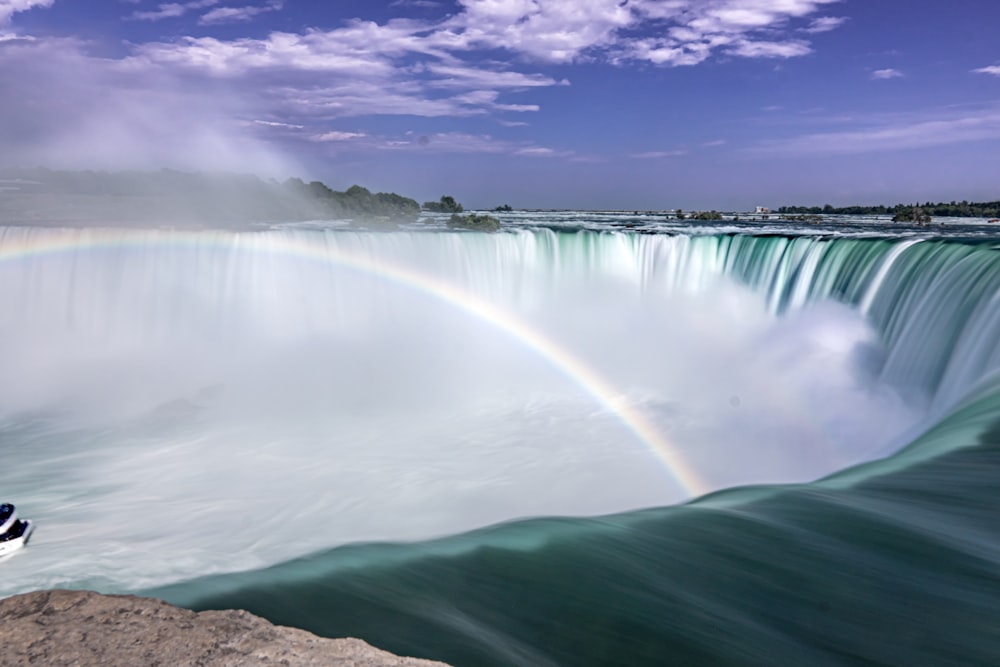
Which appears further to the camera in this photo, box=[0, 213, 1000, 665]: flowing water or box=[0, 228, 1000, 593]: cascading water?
box=[0, 228, 1000, 593]: cascading water

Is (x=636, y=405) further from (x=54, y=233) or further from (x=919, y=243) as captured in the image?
(x=54, y=233)

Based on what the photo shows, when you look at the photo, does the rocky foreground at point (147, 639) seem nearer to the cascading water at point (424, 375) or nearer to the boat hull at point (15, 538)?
the cascading water at point (424, 375)

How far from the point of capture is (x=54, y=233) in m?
19.0

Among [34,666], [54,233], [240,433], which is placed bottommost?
[240,433]

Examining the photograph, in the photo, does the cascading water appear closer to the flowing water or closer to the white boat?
the flowing water

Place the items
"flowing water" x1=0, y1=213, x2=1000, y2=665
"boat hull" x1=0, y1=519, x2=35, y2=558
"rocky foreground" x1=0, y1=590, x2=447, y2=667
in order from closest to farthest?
"rocky foreground" x1=0, y1=590, x2=447, y2=667 < "flowing water" x1=0, y1=213, x2=1000, y2=665 < "boat hull" x1=0, y1=519, x2=35, y2=558

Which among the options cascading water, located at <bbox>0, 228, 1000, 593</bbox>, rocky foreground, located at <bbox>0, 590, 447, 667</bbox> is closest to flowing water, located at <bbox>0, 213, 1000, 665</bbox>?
cascading water, located at <bbox>0, 228, 1000, 593</bbox>

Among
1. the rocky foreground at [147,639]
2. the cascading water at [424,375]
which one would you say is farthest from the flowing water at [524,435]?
the rocky foreground at [147,639]

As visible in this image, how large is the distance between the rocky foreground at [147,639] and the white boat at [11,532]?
4671mm

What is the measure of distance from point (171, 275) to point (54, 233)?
3218 millimetres

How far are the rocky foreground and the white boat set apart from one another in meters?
4.67

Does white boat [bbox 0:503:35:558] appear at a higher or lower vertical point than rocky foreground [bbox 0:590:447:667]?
lower

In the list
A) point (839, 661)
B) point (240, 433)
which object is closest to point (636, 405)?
point (240, 433)

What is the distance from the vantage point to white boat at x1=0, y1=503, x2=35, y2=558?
7.41 meters
